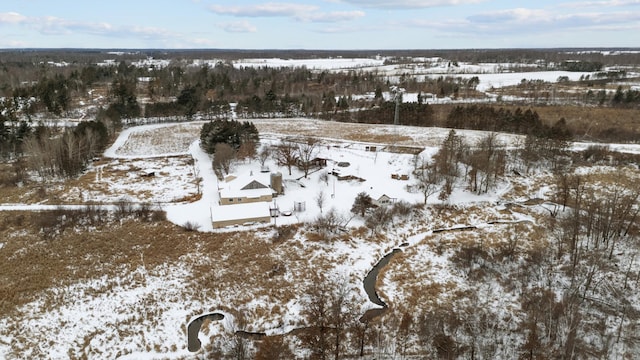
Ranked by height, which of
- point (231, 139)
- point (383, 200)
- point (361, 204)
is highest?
point (231, 139)

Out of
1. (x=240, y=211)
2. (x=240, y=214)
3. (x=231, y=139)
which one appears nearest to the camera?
(x=240, y=214)

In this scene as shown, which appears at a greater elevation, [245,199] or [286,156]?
[286,156]

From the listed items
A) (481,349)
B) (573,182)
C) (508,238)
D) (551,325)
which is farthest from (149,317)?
(573,182)

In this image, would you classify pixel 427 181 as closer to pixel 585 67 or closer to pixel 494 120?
pixel 494 120

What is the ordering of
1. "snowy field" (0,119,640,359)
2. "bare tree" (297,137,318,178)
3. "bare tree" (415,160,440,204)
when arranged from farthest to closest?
"bare tree" (297,137,318,178) < "bare tree" (415,160,440,204) < "snowy field" (0,119,640,359)

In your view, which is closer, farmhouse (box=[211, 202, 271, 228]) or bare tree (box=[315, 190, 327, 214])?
farmhouse (box=[211, 202, 271, 228])

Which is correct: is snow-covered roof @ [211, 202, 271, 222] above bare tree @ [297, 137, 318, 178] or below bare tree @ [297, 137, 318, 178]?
below

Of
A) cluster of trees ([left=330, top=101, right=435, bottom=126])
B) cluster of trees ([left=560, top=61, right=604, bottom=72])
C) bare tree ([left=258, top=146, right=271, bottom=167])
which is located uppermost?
cluster of trees ([left=560, top=61, right=604, bottom=72])

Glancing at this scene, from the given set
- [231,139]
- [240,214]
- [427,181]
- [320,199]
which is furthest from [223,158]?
[427,181]

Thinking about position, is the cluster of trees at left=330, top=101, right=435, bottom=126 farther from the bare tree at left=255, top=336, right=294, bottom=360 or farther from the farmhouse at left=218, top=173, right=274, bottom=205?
the bare tree at left=255, top=336, right=294, bottom=360

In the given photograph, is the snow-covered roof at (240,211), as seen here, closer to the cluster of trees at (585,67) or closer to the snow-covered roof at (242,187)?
the snow-covered roof at (242,187)

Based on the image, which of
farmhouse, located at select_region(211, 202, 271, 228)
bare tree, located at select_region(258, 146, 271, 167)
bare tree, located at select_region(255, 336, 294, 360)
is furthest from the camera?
bare tree, located at select_region(258, 146, 271, 167)

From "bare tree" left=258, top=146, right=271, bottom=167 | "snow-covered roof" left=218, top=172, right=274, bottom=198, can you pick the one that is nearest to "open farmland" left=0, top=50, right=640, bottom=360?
"bare tree" left=258, top=146, right=271, bottom=167
